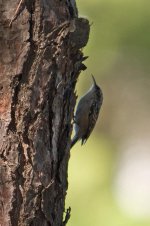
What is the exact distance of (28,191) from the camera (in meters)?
3.91

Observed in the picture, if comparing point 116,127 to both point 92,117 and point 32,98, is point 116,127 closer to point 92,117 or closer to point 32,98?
point 92,117

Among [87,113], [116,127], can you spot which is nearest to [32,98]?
[87,113]

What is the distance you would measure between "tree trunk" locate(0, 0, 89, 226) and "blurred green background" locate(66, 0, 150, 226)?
13.8 ft

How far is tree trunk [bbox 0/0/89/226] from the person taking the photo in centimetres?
388

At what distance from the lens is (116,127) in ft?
36.6

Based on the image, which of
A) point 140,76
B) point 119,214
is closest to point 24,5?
point 119,214

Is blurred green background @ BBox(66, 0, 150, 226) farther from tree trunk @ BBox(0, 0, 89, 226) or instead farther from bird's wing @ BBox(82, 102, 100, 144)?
tree trunk @ BBox(0, 0, 89, 226)

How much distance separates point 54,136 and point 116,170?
5.91m

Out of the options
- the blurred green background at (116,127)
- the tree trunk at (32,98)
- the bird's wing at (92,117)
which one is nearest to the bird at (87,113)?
the bird's wing at (92,117)

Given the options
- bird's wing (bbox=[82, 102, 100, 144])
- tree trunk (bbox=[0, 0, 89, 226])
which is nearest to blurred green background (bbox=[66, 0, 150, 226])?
bird's wing (bbox=[82, 102, 100, 144])

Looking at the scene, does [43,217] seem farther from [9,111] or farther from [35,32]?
[35,32]

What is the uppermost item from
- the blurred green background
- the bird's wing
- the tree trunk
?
the blurred green background

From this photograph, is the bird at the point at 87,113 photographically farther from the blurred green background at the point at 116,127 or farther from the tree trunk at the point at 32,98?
the tree trunk at the point at 32,98

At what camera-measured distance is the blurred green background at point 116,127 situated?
8820 mm
